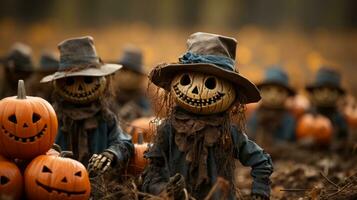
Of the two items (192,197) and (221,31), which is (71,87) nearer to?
(192,197)

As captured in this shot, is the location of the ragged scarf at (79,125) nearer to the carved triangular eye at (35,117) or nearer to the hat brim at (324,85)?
the carved triangular eye at (35,117)

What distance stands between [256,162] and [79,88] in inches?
82.7

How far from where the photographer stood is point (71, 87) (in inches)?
368

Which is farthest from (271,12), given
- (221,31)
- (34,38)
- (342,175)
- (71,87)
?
(71,87)

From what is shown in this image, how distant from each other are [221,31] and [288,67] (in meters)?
2.56

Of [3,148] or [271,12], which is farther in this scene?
[271,12]

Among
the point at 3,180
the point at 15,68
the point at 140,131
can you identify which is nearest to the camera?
the point at 3,180

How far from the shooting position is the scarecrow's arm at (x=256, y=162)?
8.16 m

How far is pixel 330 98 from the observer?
15688 millimetres

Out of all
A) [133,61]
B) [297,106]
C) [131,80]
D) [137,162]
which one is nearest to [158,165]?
[137,162]

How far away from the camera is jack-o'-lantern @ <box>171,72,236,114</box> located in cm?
806

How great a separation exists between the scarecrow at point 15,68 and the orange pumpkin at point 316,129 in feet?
16.9

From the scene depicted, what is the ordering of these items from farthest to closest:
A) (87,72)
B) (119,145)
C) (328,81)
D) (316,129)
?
(328,81), (316,129), (87,72), (119,145)

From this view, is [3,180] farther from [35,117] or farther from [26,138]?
[35,117]
